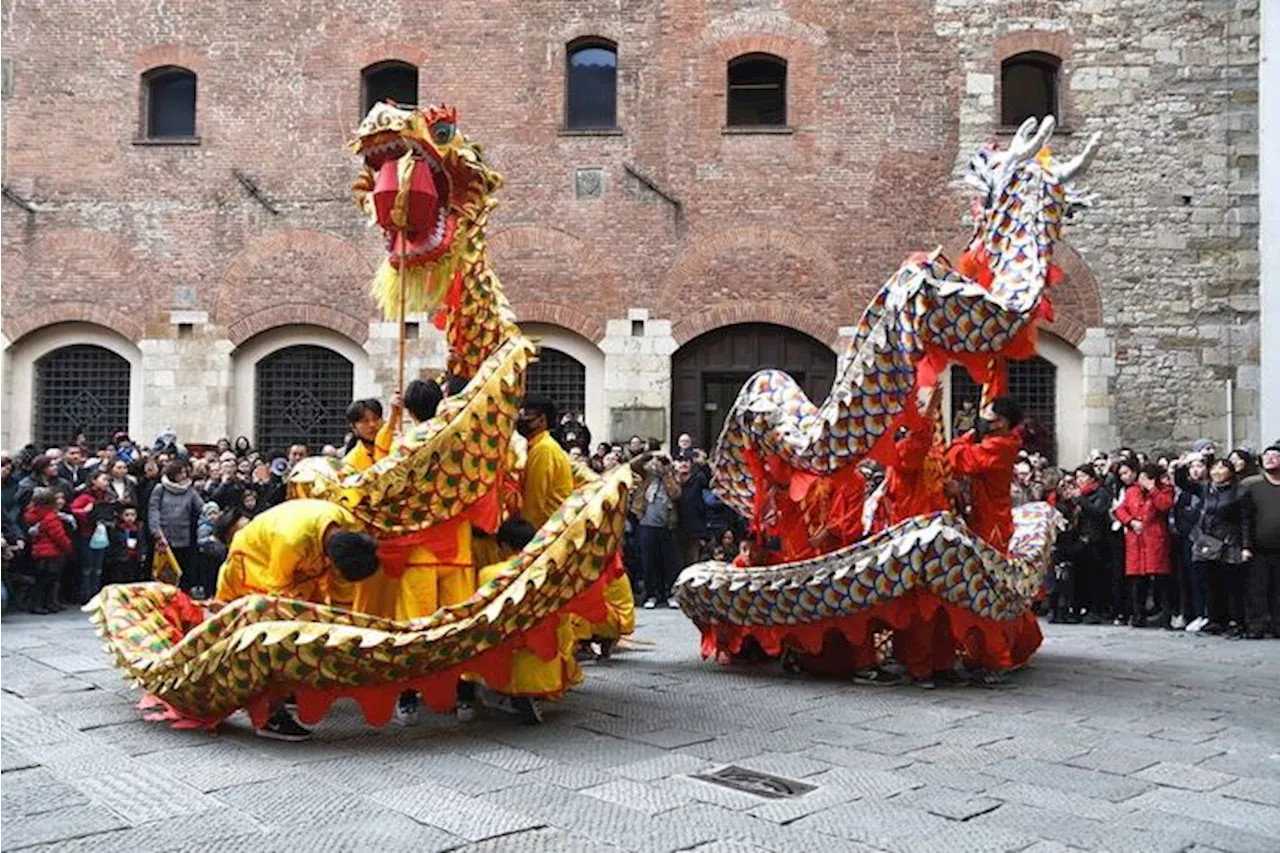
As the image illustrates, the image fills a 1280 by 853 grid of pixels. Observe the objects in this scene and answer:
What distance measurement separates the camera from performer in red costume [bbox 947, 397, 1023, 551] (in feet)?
22.2

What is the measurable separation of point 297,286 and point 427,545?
11.1m

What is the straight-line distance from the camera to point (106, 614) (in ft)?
18.4

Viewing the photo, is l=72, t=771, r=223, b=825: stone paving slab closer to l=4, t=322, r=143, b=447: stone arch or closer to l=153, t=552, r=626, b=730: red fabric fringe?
l=153, t=552, r=626, b=730: red fabric fringe

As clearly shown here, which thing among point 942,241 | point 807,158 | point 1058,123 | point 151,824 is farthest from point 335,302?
point 151,824

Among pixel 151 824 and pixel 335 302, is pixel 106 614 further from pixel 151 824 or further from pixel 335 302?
pixel 335 302

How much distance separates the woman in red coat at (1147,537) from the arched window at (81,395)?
12.6m

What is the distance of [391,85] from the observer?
16016 millimetres

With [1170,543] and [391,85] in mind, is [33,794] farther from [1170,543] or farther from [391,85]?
[391,85]

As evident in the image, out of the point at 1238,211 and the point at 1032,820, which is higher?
the point at 1238,211

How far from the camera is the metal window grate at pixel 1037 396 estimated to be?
49.3ft

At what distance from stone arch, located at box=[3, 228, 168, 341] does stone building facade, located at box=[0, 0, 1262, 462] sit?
1.5 inches

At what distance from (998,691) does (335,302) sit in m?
11.2

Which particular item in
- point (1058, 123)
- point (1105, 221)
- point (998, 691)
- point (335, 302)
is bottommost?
point (998, 691)

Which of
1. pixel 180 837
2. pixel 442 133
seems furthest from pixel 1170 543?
pixel 180 837
